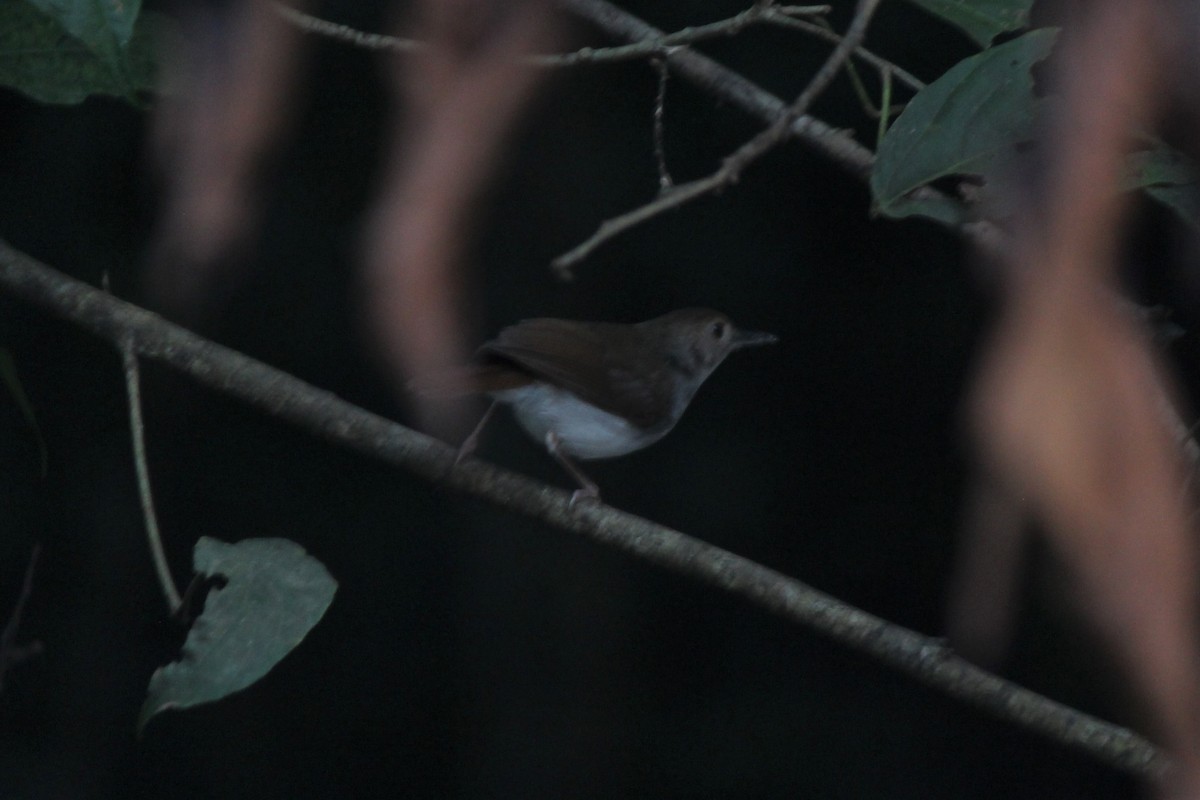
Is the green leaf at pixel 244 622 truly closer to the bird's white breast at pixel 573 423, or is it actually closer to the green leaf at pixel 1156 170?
the green leaf at pixel 1156 170

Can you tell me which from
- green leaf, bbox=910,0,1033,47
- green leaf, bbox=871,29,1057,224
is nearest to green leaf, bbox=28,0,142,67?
green leaf, bbox=871,29,1057,224

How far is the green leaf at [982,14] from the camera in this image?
140 cm

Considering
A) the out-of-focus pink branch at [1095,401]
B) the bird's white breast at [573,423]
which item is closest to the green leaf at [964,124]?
the out-of-focus pink branch at [1095,401]

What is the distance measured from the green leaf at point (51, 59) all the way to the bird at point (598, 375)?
0.76 m

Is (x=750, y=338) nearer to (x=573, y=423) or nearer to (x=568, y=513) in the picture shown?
(x=573, y=423)

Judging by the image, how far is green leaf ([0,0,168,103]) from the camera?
1640mm

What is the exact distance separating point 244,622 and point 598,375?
1304 millimetres

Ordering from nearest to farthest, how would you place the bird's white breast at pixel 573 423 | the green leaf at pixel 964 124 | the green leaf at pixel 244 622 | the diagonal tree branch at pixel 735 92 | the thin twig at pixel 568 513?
1. the green leaf at pixel 964 124
2. the green leaf at pixel 244 622
3. the thin twig at pixel 568 513
4. the diagonal tree branch at pixel 735 92
5. the bird's white breast at pixel 573 423

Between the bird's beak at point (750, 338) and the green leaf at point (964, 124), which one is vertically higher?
the green leaf at point (964, 124)

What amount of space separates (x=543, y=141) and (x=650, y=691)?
1277 mm

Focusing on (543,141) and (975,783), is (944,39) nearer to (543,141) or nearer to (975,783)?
(543,141)

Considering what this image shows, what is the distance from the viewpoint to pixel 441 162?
0.63 metres

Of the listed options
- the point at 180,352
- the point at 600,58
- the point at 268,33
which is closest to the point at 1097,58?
the point at 268,33

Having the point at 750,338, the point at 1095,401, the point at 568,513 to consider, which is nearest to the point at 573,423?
the point at 750,338
